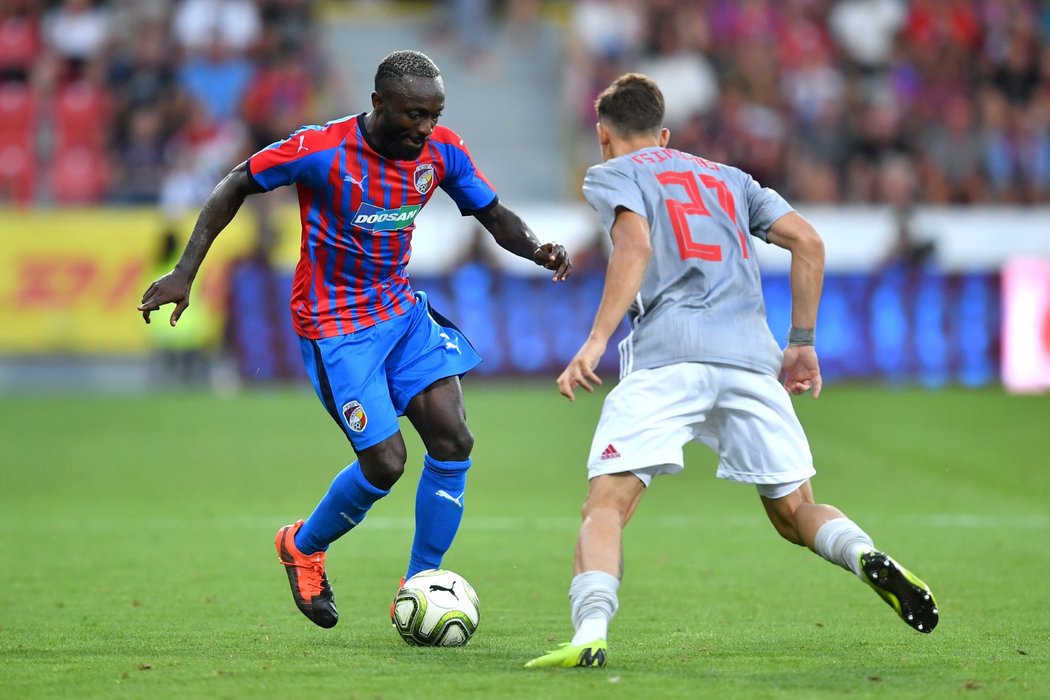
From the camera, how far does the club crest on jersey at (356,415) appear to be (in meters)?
6.01

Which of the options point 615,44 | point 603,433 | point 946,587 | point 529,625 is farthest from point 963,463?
point 615,44

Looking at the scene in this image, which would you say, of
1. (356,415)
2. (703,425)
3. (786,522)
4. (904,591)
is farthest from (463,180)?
(904,591)

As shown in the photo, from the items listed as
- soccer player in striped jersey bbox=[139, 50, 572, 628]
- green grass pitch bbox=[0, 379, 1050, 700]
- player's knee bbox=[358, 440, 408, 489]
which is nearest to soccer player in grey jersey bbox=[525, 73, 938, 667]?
green grass pitch bbox=[0, 379, 1050, 700]

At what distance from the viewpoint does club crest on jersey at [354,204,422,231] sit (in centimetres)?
604

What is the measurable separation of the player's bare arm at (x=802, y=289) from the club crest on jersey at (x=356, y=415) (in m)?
1.64

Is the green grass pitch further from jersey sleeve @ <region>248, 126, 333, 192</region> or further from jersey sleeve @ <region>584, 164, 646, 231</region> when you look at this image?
jersey sleeve @ <region>248, 126, 333, 192</region>

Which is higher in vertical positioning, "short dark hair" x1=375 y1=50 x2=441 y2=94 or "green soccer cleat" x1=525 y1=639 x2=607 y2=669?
"short dark hair" x1=375 y1=50 x2=441 y2=94

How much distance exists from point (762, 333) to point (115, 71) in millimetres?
16326

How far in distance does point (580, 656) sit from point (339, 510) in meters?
1.57

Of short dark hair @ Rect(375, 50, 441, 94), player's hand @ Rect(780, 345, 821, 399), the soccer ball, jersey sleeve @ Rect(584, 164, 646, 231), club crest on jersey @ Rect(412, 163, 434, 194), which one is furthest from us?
club crest on jersey @ Rect(412, 163, 434, 194)

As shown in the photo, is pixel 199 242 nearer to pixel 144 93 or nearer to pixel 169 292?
pixel 169 292

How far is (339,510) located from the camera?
20.3 ft

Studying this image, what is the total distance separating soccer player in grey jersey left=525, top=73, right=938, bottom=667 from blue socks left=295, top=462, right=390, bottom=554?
124cm

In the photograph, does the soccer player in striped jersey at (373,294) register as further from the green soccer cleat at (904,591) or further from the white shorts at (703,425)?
the green soccer cleat at (904,591)
